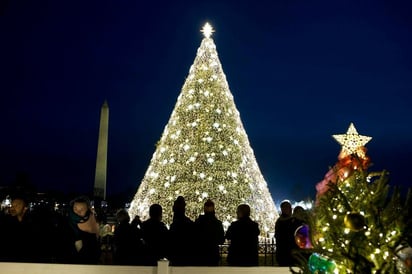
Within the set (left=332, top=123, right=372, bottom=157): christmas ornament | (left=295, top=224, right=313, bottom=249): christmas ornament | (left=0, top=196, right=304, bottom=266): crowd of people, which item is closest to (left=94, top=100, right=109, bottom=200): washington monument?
(left=332, top=123, right=372, bottom=157): christmas ornament

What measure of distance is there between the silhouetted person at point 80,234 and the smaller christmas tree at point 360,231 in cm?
297

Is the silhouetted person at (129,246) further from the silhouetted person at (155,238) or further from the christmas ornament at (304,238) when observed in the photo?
the christmas ornament at (304,238)

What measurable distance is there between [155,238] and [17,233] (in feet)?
6.44

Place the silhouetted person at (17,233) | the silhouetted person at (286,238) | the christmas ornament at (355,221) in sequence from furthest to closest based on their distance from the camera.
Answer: the silhouetted person at (286,238)
the silhouetted person at (17,233)
the christmas ornament at (355,221)

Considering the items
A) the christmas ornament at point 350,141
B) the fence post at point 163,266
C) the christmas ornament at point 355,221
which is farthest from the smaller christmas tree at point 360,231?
the christmas ornament at point 350,141

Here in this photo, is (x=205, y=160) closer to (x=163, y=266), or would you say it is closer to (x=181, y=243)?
(x=181, y=243)

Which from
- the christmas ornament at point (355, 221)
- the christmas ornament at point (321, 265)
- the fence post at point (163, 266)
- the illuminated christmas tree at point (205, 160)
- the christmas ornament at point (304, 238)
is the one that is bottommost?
the fence post at point (163, 266)

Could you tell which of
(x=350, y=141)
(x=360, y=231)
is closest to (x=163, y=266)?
(x=360, y=231)

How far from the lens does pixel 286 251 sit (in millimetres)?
7062

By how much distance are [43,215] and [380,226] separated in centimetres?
491

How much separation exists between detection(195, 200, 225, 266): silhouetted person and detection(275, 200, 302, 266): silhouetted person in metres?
0.87

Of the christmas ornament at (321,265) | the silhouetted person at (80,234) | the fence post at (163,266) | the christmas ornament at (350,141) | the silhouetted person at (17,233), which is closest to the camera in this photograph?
the christmas ornament at (321,265)

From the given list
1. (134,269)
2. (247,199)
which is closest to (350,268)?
(134,269)

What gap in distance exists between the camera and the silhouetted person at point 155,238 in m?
6.73
